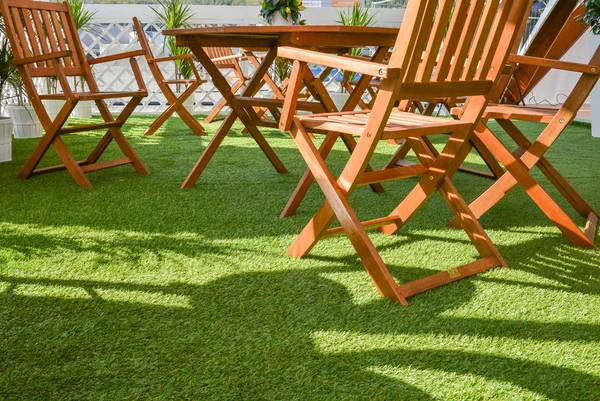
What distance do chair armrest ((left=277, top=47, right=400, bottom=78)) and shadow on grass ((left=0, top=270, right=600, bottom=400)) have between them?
0.62 metres

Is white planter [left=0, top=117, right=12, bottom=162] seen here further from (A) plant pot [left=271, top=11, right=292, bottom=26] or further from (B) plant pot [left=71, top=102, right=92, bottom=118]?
(B) plant pot [left=71, top=102, right=92, bottom=118]

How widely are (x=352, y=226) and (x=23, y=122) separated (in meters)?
3.51

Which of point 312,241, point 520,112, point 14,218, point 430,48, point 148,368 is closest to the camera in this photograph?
point 148,368

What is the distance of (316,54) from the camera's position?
62.7 inches

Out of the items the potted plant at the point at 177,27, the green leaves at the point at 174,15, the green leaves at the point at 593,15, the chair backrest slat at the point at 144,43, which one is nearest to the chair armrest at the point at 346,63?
the green leaves at the point at 593,15

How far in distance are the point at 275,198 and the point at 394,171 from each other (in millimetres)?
905

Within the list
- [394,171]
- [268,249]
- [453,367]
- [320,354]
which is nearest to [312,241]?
[268,249]

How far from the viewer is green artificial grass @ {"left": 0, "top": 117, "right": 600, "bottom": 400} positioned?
118cm

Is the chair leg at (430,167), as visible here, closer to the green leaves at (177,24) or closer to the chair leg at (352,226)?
the chair leg at (352,226)

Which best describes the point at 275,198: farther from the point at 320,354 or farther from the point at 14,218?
the point at 320,354

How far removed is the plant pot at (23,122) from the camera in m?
4.23

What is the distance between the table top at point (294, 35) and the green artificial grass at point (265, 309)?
697 mm

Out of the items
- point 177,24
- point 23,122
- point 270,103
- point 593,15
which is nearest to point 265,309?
point 270,103

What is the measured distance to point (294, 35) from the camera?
2.10m
